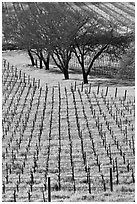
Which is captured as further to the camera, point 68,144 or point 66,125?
point 66,125

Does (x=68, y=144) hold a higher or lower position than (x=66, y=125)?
lower

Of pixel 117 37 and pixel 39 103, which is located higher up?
pixel 117 37

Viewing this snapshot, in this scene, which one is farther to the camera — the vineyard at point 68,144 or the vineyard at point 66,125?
the vineyard at point 66,125

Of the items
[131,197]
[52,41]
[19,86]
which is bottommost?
[131,197]

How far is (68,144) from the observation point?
1548cm

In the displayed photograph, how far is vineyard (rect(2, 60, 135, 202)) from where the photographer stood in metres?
10.5

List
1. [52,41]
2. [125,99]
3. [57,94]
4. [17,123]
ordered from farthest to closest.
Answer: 1. [52,41]
2. [57,94]
3. [125,99]
4. [17,123]

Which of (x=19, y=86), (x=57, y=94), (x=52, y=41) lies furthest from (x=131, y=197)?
(x=52, y=41)

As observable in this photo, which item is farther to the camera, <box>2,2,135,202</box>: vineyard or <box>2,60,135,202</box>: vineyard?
<box>2,2,135,202</box>: vineyard

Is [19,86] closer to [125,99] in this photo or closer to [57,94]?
[57,94]

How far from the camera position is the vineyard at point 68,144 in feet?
34.4

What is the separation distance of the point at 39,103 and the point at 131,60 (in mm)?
12729

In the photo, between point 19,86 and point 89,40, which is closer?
point 19,86

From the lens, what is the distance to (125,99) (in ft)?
74.9
